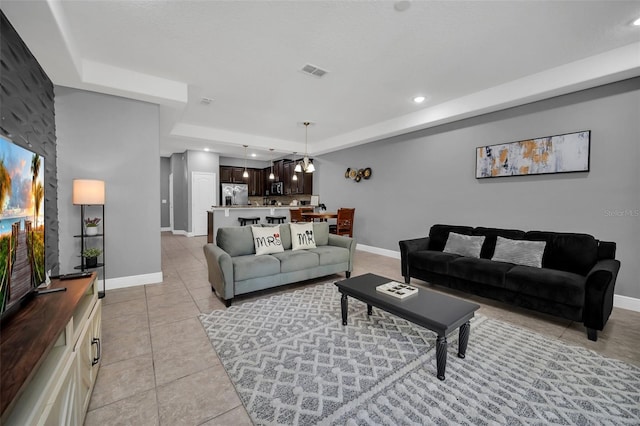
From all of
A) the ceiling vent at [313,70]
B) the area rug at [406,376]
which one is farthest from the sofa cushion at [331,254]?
the ceiling vent at [313,70]

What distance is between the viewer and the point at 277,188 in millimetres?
9570

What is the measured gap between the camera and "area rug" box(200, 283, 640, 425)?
1.62m

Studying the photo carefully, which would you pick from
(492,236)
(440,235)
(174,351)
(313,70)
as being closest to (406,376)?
(174,351)

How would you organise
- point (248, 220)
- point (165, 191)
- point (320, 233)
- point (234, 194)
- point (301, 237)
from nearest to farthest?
point (301, 237), point (320, 233), point (248, 220), point (234, 194), point (165, 191)

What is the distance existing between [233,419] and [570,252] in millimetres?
3694

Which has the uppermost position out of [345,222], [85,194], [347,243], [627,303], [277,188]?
[277,188]

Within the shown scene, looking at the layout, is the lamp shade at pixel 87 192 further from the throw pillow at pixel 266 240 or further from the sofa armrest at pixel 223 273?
the throw pillow at pixel 266 240

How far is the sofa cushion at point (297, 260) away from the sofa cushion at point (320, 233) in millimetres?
531

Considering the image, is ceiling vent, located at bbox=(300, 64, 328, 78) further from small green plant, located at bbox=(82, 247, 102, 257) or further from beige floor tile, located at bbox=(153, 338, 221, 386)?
small green plant, located at bbox=(82, 247, 102, 257)

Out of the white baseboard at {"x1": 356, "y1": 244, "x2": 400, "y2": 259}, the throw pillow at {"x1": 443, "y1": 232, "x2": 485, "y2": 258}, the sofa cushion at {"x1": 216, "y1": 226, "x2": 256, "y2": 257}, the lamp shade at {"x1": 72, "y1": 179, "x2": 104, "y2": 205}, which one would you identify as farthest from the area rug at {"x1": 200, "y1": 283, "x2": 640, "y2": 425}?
the white baseboard at {"x1": 356, "y1": 244, "x2": 400, "y2": 259}

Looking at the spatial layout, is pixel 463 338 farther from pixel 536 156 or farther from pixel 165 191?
pixel 165 191

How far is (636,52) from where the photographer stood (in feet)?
9.30

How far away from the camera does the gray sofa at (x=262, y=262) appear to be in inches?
124

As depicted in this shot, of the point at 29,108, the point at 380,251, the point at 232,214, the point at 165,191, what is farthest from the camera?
the point at 165,191
